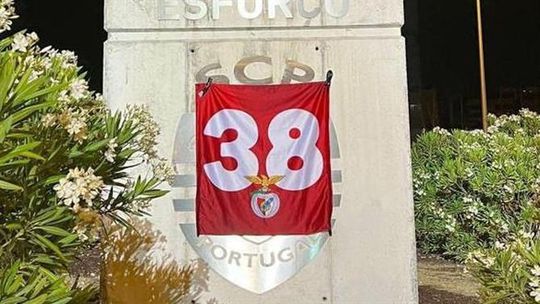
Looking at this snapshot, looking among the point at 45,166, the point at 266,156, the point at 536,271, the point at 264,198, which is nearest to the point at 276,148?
the point at 266,156

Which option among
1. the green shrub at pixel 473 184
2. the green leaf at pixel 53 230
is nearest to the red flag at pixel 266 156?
the green leaf at pixel 53 230

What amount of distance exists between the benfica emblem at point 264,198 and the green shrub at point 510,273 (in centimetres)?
201

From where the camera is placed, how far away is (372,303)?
546 centimetres

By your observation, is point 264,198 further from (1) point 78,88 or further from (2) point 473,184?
(2) point 473,184

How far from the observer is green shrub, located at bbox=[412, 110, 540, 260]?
28.5 ft

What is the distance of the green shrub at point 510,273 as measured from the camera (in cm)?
342

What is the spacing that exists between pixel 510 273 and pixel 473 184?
553 cm

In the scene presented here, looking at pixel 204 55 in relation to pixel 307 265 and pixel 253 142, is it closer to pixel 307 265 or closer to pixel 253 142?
pixel 253 142

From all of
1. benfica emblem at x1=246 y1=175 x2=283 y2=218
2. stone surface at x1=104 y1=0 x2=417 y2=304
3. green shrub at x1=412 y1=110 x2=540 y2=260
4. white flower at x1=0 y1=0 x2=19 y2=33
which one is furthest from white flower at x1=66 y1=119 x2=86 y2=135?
green shrub at x1=412 y1=110 x2=540 y2=260

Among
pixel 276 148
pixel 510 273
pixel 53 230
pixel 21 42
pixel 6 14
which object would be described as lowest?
pixel 510 273

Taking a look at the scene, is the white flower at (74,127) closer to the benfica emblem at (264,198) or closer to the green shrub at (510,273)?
the green shrub at (510,273)

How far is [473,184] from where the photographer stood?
29.0ft

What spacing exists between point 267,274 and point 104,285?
1.26m

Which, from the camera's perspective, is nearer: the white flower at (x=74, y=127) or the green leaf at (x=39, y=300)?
the green leaf at (x=39, y=300)
